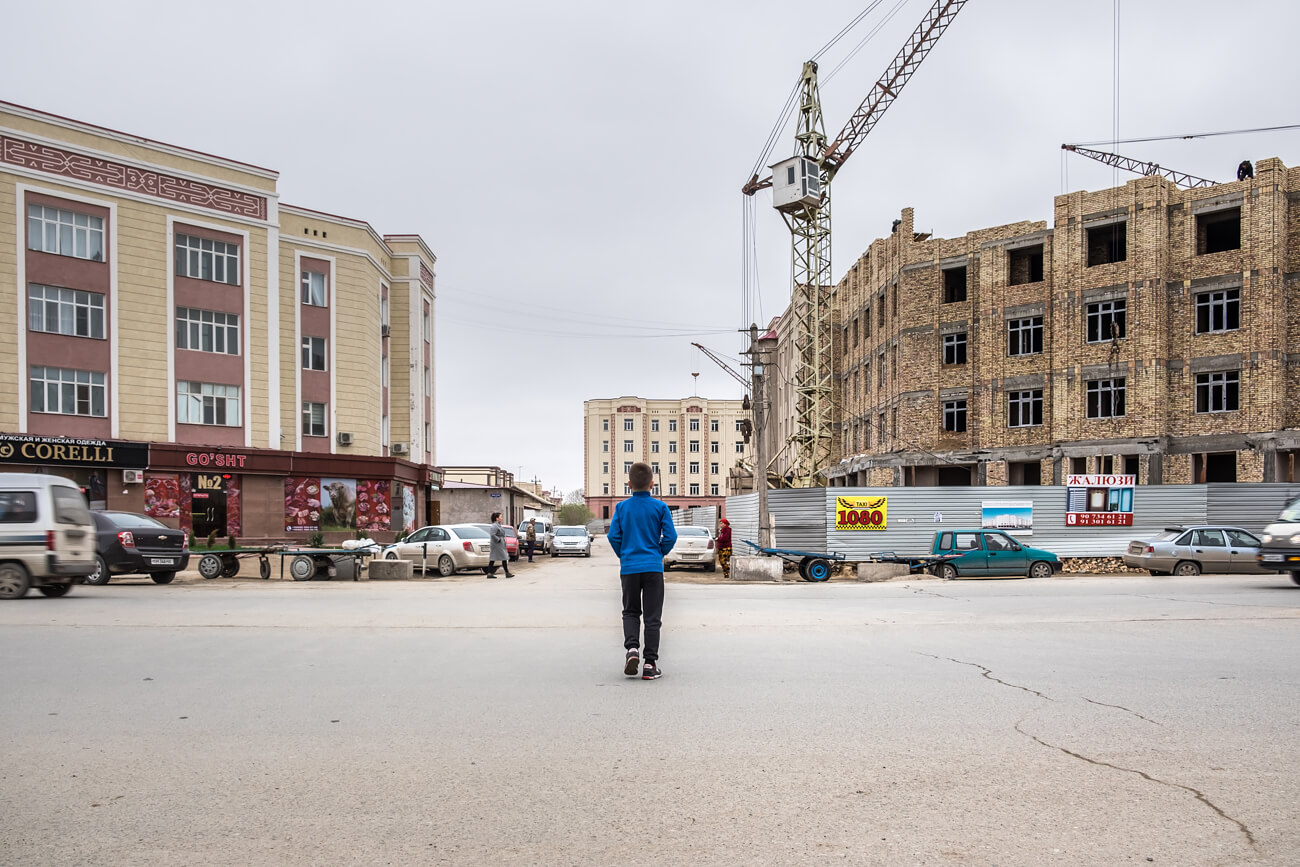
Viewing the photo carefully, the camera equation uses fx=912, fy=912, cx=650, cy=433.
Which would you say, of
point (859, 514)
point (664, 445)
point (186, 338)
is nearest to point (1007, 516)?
point (859, 514)

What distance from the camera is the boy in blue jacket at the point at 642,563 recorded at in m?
8.06

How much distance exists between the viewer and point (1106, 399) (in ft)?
128

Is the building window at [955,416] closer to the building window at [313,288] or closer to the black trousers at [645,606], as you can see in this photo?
the building window at [313,288]

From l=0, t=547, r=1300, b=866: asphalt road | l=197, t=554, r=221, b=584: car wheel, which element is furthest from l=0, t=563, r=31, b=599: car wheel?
l=197, t=554, r=221, b=584: car wheel

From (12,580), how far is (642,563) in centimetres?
1363

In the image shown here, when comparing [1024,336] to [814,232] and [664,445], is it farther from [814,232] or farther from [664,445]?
[664,445]

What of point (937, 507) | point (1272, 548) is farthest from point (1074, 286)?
point (1272, 548)

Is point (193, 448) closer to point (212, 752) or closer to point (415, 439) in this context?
point (415, 439)

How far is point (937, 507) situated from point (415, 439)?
3015 centimetres

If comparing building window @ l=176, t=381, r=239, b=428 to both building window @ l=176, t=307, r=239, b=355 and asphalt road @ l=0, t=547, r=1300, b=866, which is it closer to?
building window @ l=176, t=307, r=239, b=355

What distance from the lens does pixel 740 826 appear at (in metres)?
4.29

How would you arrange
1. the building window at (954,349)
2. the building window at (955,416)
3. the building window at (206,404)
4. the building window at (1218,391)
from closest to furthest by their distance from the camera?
the building window at (1218,391) → the building window at (206,404) → the building window at (955,416) → the building window at (954,349)

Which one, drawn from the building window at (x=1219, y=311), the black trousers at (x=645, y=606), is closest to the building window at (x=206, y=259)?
the black trousers at (x=645, y=606)

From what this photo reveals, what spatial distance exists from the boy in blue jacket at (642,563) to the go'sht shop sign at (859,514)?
21704 millimetres
